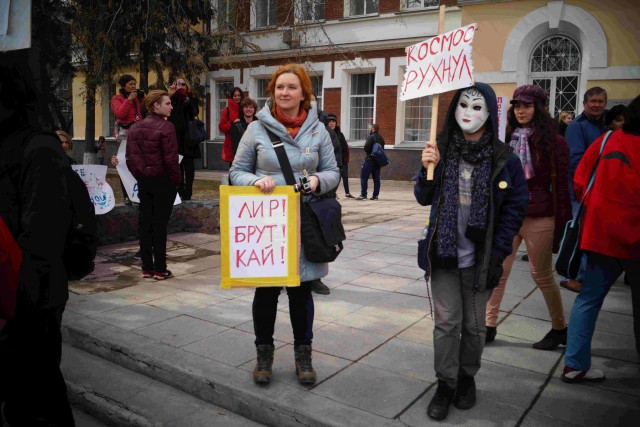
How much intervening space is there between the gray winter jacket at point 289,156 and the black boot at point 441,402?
0.99 meters

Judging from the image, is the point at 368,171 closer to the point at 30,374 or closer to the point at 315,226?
the point at 315,226

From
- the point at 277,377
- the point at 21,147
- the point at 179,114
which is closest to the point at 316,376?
the point at 277,377

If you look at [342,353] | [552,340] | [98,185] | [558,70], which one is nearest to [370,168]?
[558,70]

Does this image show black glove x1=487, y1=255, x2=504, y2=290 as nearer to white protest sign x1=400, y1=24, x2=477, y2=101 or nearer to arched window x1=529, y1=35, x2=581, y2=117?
white protest sign x1=400, y1=24, x2=477, y2=101

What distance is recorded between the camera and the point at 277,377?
12.1ft

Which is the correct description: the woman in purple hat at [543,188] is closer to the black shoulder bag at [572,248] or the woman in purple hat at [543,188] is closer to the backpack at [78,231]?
the black shoulder bag at [572,248]

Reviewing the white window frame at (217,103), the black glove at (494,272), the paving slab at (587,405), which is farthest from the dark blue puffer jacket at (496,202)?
the white window frame at (217,103)

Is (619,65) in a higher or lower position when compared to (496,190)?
higher

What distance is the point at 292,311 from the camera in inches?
143

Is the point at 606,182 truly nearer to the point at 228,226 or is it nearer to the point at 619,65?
the point at 228,226

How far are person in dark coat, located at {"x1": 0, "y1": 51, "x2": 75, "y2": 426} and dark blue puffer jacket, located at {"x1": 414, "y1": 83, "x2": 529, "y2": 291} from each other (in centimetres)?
197

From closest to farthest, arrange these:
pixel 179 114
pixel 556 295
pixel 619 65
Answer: pixel 556 295 < pixel 179 114 < pixel 619 65

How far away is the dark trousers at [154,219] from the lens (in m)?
6.23

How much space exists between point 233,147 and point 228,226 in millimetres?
3498
